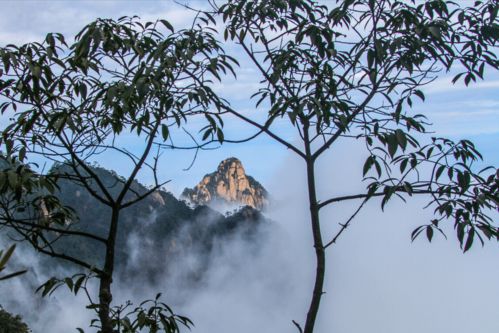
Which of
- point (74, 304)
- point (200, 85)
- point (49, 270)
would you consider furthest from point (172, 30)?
point (74, 304)

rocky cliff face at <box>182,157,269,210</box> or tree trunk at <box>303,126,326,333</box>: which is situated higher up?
rocky cliff face at <box>182,157,269,210</box>

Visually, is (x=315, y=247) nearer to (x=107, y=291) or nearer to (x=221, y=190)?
(x=107, y=291)

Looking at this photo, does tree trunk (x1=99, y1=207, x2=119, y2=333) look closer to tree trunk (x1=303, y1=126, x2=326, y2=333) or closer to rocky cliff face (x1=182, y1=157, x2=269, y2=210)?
tree trunk (x1=303, y1=126, x2=326, y2=333)

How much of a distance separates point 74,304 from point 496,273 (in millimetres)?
97454

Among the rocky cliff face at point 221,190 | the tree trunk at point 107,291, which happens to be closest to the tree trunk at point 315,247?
the tree trunk at point 107,291

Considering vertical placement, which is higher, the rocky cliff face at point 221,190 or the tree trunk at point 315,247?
the rocky cliff face at point 221,190

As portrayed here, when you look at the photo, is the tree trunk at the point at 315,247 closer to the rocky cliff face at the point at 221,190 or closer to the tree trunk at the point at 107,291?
the tree trunk at the point at 107,291

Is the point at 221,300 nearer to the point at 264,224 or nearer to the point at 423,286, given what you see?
the point at 264,224

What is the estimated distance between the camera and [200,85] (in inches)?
120

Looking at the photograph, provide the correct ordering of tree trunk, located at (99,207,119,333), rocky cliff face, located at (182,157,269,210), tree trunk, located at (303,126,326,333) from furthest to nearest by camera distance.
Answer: rocky cliff face, located at (182,157,269,210) → tree trunk, located at (303,126,326,333) → tree trunk, located at (99,207,119,333)

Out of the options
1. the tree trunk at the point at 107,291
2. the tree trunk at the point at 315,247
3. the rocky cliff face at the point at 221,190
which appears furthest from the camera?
the rocky cliff face at the point at 221,190

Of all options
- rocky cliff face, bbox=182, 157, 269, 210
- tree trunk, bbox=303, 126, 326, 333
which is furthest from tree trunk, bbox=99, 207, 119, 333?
rocky cliff face, bbox=182, 157, 269, 210

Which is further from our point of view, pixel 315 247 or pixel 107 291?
pixel 315 247

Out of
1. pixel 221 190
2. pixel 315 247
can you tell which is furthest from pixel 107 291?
pixel 221 190
